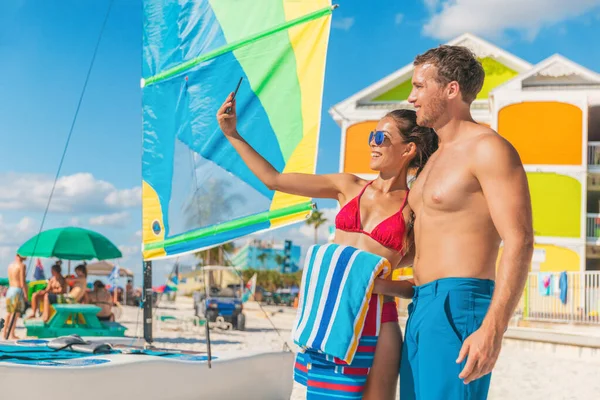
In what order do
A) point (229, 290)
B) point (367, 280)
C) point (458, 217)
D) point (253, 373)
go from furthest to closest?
point (229, 290)
point (253, 373)
point (367, 280)
point (458, 217)

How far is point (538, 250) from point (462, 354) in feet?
73.4

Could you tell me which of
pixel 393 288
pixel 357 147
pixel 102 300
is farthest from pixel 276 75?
pixel 357 147

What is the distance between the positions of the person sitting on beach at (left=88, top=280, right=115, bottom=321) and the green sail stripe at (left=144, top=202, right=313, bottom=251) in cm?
758

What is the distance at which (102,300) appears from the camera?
533 inches

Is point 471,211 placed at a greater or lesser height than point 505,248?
greater

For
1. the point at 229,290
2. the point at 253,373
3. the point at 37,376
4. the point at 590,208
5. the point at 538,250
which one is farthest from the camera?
the point at 590,208

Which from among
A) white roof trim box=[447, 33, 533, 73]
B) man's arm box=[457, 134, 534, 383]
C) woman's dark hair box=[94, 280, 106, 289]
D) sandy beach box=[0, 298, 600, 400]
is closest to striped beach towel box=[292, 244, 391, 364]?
man's arm box=[457, 134, 534, 383]

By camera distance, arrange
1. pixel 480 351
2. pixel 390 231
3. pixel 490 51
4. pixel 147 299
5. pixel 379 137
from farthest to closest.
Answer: pixel 490 51
pixel 147 299
pixel 379 137
pixel 390 231
pixel 480 351

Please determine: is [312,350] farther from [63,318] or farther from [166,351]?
[63,318]

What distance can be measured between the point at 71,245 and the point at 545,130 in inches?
632

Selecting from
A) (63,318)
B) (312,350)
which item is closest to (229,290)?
(63,318)

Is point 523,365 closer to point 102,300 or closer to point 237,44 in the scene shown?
point 102,300

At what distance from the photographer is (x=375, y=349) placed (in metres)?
2.70

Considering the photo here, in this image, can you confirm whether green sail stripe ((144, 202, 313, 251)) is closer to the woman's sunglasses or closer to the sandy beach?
the sandy beach
